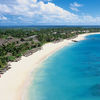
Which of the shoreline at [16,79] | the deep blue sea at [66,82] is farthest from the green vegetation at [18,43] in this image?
the deep blue sea at [66,82]

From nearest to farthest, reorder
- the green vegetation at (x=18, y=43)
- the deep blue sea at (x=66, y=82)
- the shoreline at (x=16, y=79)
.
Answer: the shoreline at (x=16, y=79) < the deep blue sea at (x=66, y=82) < the green vegetation at (x=18, y=43)

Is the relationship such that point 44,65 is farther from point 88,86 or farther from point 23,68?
point 88,86

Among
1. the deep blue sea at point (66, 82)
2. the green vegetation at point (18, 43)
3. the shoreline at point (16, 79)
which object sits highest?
the green vegetation at point (18, 43)

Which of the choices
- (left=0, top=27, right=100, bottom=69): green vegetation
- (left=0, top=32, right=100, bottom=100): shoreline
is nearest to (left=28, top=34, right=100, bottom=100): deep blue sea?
(left=0, top=32, right=100, bottom=100): shoreline

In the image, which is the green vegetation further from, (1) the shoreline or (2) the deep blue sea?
(2) the deep blue sea

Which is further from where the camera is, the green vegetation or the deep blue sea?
the green vegetation

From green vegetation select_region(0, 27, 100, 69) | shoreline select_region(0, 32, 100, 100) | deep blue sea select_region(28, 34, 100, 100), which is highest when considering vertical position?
green vegetation select_region(0, 27, 100, 69)

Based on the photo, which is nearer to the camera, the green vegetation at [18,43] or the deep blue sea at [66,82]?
the deep blue sea at [66,82]

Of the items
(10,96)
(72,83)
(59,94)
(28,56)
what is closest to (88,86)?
(72,83)

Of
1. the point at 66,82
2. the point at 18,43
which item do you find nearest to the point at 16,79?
the point at 66,82

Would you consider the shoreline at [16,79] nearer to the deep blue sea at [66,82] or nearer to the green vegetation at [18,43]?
the deep blue sea at [66,82]

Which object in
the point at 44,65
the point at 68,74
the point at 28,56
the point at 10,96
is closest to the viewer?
the point at 10,96
